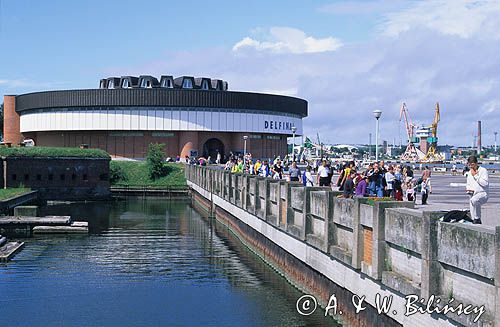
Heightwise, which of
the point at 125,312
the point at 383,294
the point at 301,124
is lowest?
the point at 125,312

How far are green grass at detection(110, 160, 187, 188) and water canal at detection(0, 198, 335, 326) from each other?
110 feet

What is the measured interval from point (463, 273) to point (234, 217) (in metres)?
29.0

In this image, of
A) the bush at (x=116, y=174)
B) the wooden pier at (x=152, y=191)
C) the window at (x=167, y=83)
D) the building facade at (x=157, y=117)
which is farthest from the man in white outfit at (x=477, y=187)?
the window at (x=167, y=83)

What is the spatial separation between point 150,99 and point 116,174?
1956cm

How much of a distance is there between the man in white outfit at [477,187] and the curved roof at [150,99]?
258 feet

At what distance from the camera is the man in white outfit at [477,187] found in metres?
14.6

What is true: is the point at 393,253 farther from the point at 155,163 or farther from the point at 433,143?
the point at 433,143

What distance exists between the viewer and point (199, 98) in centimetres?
9256

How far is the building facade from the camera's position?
9188cm

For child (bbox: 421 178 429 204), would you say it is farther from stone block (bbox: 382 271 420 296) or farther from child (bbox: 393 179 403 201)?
stone block (bbox: 382 271 420 296)

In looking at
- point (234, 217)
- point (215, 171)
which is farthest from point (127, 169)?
point (234, 217)

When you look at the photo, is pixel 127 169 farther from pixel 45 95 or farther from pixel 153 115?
pixel 45 95

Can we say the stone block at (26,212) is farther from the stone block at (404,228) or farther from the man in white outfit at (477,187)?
the man in white outfit at (477,187)

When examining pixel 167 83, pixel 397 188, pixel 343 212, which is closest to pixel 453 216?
pixel 343 212
